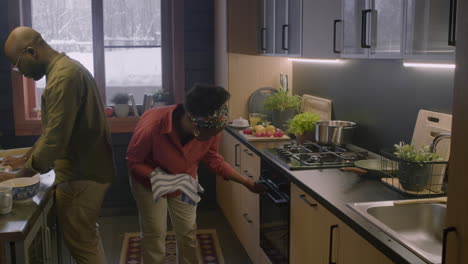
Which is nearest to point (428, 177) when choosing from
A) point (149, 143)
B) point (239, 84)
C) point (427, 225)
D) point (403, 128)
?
point (427, 225)

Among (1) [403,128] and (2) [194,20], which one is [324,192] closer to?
(1) [403,128]

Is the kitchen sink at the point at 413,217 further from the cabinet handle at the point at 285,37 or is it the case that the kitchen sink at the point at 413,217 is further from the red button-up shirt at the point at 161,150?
the cabinet handle at the point at 285,37

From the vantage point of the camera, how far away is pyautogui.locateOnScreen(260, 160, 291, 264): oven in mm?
2836

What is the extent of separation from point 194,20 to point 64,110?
2.66 meters

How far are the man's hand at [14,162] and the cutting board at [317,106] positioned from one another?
2.07 meters

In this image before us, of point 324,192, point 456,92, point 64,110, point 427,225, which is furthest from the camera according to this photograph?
point 64,110

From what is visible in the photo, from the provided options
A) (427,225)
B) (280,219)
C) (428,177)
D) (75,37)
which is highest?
(75,37)

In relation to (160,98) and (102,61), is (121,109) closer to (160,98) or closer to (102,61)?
(160,98)

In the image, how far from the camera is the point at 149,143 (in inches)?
108

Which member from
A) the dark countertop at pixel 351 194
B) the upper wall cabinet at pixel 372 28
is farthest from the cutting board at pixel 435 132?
the upper wall cabinet at pixel 372 28

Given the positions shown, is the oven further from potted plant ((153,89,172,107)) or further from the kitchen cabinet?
potted plant ((153,89,172,107))

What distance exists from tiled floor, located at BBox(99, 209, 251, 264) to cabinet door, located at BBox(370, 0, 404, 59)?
199 cm

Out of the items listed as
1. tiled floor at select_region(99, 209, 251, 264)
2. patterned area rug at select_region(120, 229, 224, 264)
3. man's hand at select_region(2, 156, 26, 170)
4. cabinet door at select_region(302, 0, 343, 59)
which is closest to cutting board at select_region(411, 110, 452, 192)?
cabinet door at select_region(302, 0, 343, 59)

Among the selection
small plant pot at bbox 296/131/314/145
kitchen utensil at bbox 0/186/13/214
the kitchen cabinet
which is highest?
small plant pot at bbox 296/131/314/145
